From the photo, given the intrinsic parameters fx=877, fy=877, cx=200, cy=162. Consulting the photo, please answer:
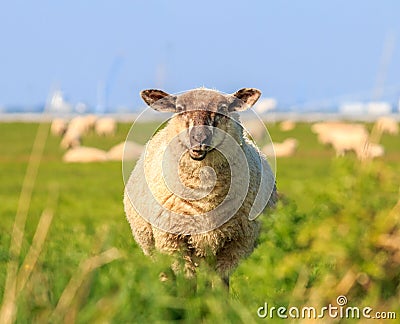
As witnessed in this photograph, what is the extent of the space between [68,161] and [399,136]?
1799 cm

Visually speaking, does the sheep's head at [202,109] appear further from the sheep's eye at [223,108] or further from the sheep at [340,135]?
the sheep at [340,135]

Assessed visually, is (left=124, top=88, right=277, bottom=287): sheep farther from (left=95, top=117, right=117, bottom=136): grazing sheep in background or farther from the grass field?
(left=95, top=117, right=117, bottom=136): grazing sheep in background

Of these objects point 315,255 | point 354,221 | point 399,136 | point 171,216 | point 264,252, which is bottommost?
point 399,136

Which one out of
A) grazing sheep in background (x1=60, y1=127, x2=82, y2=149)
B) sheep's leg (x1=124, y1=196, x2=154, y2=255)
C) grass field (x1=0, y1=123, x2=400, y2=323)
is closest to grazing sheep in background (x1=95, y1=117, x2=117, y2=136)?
grazing sheep in background (x1=60, y1=127, x2=82, y2=149)

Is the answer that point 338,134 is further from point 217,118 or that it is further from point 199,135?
point 199,135

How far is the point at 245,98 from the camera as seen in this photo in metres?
7.34

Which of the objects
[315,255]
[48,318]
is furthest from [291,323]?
[48,318]

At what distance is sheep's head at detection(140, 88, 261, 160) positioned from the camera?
6633mm

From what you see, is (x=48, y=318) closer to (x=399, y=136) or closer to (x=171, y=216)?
(x=171, y=216)

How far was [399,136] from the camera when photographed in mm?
44219

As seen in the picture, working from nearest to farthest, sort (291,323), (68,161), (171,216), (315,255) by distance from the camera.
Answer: (291,323) → (315,255) → (171,216) → (68,161)

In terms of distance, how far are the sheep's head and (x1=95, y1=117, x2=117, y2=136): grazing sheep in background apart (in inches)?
1732

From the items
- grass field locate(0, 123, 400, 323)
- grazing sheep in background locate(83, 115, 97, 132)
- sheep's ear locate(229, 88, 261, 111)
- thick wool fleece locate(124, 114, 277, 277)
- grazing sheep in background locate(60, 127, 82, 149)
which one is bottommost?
grazing sheep in background locate(83, 115, 97, 132)

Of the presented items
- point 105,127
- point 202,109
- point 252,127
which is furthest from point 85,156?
point 202,109
